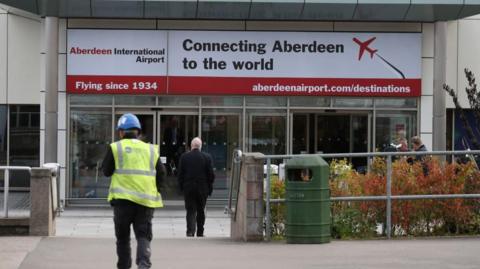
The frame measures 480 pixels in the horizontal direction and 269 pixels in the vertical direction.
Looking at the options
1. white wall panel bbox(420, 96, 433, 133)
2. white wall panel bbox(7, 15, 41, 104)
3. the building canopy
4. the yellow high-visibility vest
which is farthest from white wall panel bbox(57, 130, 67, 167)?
the yellow high-visibility vest

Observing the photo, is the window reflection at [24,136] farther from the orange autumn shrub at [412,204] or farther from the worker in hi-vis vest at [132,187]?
the worker in hi-vis vest at [132,187]

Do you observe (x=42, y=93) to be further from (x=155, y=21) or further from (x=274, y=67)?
(x=274, y=67)

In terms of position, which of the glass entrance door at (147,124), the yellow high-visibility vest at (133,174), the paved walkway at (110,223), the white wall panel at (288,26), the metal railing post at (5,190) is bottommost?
the paved walkway at (110,223)

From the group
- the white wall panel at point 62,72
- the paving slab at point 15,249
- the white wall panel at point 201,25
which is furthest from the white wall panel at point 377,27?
the paving slab at point 15,249

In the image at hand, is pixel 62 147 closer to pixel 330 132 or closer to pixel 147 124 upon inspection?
Answer: pixel 147 124

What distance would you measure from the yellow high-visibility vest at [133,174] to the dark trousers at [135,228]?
0.10 m

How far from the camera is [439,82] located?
64.8 ft

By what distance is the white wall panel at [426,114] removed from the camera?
20036 mm

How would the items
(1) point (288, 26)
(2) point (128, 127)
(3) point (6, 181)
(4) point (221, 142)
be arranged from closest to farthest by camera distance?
(2) point (128, 127), (3) point (6, 181), (1) point (288, 26), (4) point (221, 142)

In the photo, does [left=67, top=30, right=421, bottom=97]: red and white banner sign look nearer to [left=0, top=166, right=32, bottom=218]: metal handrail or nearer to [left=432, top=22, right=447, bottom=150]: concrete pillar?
[left=432, top=22, right=447, bottom=150]: concrete pillar

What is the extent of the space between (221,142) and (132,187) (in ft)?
41.5

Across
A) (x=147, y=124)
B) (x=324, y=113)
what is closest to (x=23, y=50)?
(x=147, y=124)

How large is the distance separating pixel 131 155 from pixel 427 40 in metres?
13.9

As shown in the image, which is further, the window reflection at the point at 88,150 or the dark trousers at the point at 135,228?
the window reflection at the point at 88,150
